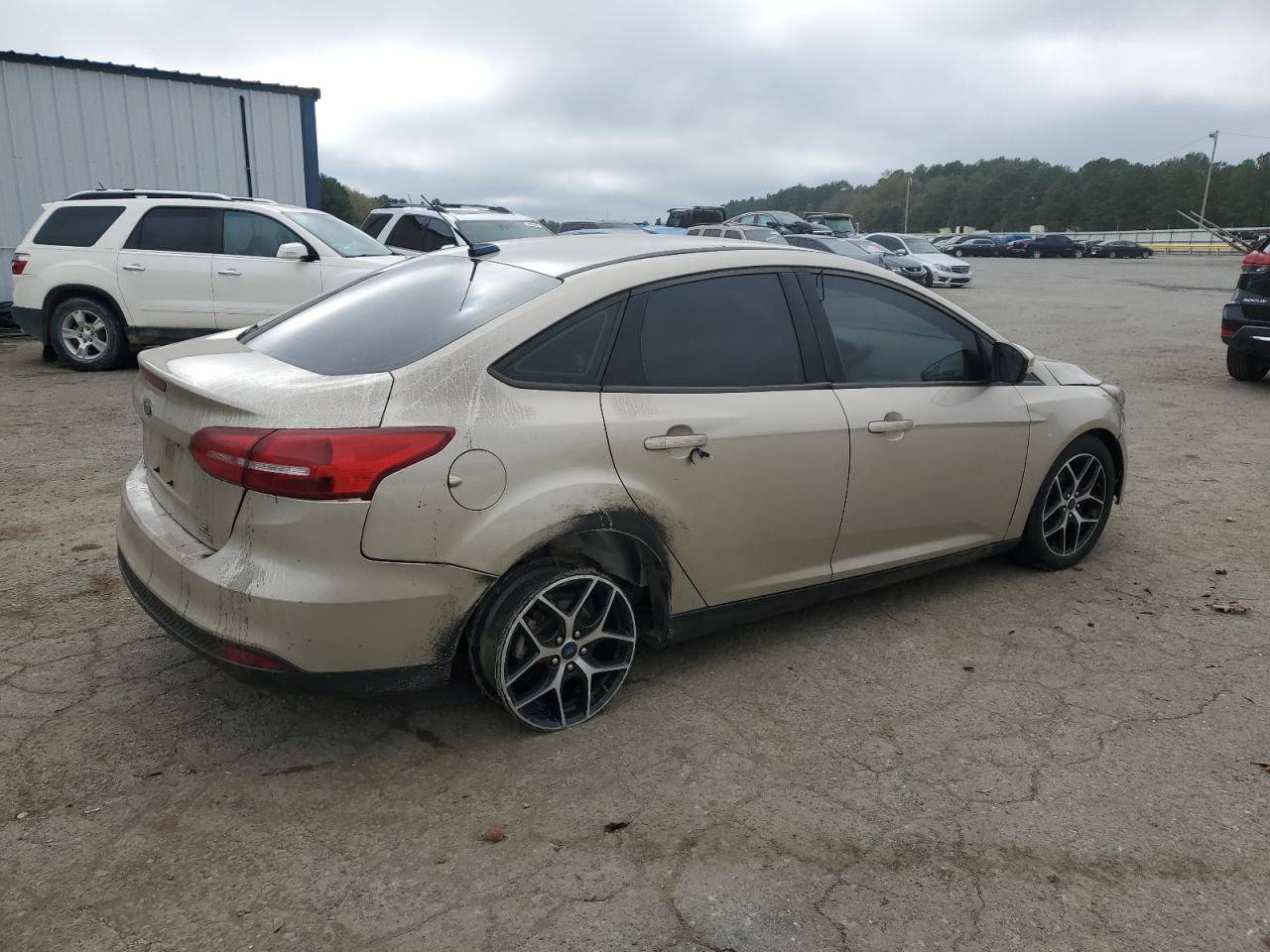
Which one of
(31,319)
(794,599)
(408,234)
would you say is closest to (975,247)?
(408,234)

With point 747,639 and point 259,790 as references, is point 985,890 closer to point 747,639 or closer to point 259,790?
point 747,639

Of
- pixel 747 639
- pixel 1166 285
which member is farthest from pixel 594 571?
pixel 1166 285

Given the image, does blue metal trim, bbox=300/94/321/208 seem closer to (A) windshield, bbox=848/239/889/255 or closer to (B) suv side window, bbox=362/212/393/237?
(B) suv side window, bbox=362/212/393/237

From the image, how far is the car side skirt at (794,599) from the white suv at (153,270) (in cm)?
778

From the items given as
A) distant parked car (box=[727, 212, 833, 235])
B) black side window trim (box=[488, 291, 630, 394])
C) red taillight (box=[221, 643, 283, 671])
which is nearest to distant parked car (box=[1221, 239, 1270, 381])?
black side window trim (box=[488, 291, 630, 394])

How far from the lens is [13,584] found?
14.8ft

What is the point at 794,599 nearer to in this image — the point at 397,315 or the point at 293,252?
the point at 397,315

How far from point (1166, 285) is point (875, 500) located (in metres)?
26.4

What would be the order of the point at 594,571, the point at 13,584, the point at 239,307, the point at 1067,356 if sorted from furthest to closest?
the point at 1067,356
the point at 239,307
the point at 13,584
the point at 594,571

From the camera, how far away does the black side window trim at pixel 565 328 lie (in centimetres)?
313

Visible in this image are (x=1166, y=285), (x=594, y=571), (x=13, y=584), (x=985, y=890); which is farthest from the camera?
(x=1166, y=285)

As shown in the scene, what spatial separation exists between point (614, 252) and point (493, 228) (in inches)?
426

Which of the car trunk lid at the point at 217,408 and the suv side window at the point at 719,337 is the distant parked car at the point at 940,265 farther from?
the car trunk lid at the point at 217,408

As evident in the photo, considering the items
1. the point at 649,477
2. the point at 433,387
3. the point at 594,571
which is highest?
the point at 433,387
